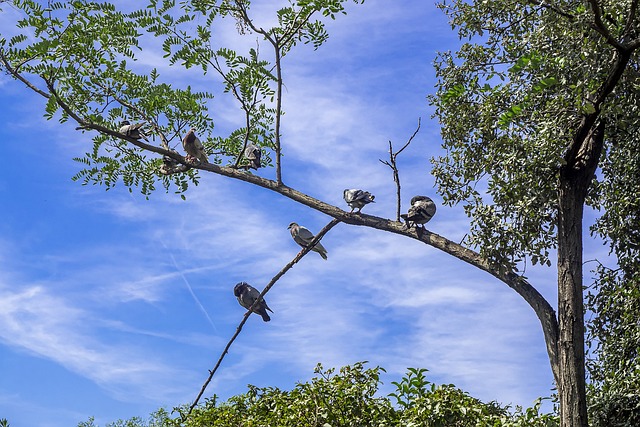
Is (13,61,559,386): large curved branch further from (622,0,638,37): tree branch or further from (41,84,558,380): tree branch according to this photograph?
(622,0,638,37): tree branch

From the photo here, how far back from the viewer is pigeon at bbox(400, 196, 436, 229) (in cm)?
1130

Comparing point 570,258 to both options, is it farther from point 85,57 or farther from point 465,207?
point 85,57

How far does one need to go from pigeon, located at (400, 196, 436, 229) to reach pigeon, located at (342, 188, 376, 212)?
2.71ft

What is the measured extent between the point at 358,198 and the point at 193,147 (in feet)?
12.6

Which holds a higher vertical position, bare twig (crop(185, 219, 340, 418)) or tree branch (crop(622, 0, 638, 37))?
tree branch (crop(622, 0, 638, 37))

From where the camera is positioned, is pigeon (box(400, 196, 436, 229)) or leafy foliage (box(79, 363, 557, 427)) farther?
pigeon (box(400, 196, 436, 229))

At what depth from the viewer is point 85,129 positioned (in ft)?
42.4

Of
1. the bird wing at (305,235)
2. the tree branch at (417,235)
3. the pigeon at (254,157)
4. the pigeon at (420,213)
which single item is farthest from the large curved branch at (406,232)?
the bird wing at (305,235)

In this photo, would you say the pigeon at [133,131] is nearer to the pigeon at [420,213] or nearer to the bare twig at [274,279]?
the bare twig at [274,279]

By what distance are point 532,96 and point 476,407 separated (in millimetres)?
4964

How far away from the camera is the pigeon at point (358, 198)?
39.3 feet

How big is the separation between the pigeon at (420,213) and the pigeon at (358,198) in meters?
0.83

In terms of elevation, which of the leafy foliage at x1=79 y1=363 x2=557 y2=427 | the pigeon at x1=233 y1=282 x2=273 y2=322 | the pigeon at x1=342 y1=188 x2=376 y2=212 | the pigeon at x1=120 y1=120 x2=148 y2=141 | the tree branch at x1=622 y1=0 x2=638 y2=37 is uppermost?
the pigeon at x1=120 y1=120 x2=148 y2=141

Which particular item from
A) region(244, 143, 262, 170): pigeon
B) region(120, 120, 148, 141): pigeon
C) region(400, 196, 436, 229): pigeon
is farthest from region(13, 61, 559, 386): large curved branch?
region(244, 143, 262, 170): pigeon
